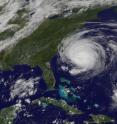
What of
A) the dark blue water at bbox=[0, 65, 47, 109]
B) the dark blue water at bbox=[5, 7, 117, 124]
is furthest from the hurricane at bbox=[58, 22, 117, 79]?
the dark blue water at bbox=[0, 65, 47, 109]

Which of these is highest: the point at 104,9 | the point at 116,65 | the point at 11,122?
the point at 104,9

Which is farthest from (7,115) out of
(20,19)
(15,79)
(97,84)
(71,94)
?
(20,19)

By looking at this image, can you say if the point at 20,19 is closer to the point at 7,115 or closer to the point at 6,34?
the point at 6,34

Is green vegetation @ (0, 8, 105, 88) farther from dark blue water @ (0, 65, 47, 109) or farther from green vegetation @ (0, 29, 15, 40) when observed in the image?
green vegetation @ (0, 29, 15, 40)

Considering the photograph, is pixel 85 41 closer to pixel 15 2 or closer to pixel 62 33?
pixel 62 33

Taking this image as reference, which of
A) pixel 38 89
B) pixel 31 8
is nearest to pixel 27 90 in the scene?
pixel 38 89

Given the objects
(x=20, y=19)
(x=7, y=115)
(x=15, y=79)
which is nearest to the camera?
(x=7, y=115)
